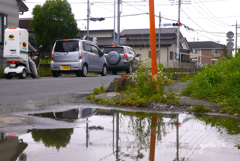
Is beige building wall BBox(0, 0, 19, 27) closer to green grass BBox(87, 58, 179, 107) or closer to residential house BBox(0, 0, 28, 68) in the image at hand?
residential house BBox(0, 0, 28, 68)

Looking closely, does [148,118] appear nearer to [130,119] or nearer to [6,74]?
[130,119]

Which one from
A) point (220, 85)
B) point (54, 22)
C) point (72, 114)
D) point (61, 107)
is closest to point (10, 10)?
point (61, 107)

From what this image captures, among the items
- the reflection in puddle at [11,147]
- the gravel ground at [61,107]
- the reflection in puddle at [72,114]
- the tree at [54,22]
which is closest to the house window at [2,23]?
the gravel ground at [61,107]

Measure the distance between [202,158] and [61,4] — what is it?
40259 mm

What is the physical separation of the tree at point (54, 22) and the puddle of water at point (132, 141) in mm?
36927

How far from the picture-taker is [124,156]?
2.58 m

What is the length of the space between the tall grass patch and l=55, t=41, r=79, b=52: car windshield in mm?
8322

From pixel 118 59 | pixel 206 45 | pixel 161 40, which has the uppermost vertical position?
pixel 206 45

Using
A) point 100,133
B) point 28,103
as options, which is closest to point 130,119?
point 100,133

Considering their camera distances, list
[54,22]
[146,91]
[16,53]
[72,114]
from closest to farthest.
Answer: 1. [72,114]
2. [146,91]
3. [16,53]
4. [54,22]

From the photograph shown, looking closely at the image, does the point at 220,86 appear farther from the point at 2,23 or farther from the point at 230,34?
the point at 2,23

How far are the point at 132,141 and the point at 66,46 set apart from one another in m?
12.1

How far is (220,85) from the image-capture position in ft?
20.8

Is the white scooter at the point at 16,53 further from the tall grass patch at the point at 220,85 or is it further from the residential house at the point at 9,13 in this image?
the tall grass patch at the point at 220,85
